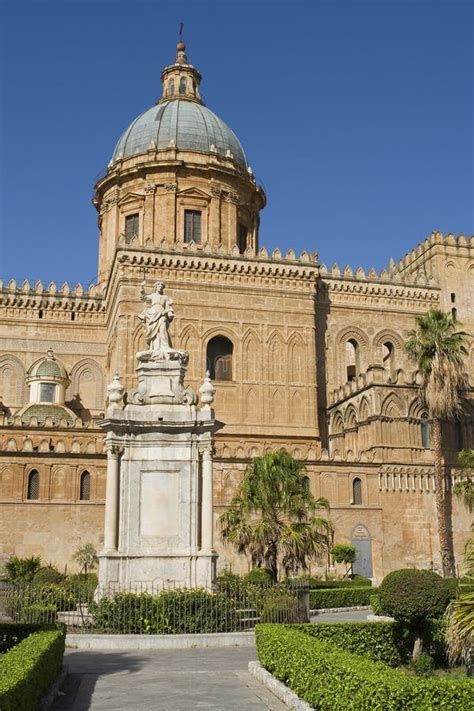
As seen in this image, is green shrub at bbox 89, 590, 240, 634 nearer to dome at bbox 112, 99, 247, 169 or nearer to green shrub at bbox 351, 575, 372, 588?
green shrub at bbox 351, 575, 372, 588

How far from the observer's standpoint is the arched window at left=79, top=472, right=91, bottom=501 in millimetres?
32594

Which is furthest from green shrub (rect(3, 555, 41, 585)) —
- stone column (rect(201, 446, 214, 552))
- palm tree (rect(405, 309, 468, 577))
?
palm tree (rect(405, 309, 468, 577))

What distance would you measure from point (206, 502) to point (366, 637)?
4351 mm

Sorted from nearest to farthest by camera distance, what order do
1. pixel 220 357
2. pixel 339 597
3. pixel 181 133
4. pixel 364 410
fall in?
pixel 339 597 → pixel 364 410 → pixel 220 357 → pixel 181 133

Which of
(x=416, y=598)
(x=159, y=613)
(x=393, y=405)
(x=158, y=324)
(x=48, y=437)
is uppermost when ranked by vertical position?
(x=393, y=405)

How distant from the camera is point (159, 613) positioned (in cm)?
1462

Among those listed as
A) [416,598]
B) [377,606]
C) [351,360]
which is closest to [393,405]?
[351,360]

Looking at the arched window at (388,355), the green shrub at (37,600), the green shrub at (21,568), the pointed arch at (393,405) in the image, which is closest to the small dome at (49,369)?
the green shrub at (21,568)

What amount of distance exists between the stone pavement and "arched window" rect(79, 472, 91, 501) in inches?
744

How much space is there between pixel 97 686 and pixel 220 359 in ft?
95.7

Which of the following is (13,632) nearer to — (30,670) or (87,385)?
(30,670)

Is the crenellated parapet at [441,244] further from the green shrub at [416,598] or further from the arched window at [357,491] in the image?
the green shrub at [416,598]

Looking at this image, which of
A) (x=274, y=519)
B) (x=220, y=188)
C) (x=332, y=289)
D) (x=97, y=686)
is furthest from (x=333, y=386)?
(x=97, y=686)

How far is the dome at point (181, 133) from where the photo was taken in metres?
46.7
